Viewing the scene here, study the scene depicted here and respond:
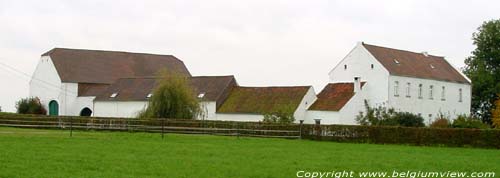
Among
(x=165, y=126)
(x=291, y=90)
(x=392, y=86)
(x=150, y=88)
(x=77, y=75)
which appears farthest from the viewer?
(x=77, y=75)

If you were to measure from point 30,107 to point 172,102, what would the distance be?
20531 mm

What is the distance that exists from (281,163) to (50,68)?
55594mm

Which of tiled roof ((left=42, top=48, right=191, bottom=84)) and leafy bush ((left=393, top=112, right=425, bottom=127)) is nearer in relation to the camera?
leafy bush ((left=393, top=112, right=425, bottom=127))

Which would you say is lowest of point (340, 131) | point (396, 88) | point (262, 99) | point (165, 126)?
point (340, 131)

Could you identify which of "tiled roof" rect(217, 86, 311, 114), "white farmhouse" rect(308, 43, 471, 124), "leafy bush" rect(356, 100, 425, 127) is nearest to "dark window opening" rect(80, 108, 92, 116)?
"tiled roof" rect(217, 86, 311, 114)

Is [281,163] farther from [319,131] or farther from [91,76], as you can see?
[91,76]

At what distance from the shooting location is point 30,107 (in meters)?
72.5

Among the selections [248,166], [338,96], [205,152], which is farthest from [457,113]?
[248,166]

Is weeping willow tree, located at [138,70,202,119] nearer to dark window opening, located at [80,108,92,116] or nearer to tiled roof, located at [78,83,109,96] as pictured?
tiled roof, located at [78,83,109,96]

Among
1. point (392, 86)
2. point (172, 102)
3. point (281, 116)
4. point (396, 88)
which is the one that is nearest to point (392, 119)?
point (392, 86)

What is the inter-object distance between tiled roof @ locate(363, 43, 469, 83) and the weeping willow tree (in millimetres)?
14106

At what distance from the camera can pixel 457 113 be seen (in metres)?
67.8

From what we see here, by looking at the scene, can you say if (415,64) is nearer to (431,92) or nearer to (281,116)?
(431,92)

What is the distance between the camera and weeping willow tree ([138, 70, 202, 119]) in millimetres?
57531
